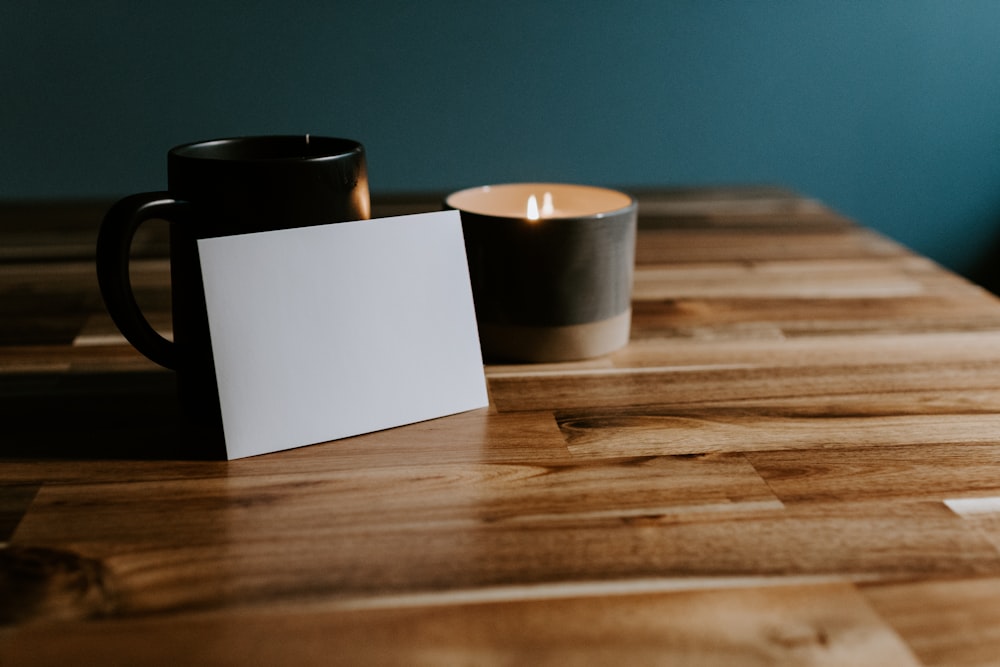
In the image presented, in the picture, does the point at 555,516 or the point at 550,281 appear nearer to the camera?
the point at 555,516

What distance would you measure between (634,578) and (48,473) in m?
0.29

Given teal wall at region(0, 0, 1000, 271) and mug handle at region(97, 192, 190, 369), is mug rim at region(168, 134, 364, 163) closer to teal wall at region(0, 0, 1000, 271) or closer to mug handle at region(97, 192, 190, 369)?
mug handle at region(97, 192, 190, 369)

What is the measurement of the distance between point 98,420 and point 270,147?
0.59 feet

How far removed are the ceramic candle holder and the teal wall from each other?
124cm

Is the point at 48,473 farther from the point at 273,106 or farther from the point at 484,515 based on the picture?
the point at 273,106

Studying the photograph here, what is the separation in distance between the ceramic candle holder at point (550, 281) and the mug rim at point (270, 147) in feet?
0.34

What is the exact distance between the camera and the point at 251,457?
47 centimetres

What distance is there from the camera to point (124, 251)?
0.45 meters

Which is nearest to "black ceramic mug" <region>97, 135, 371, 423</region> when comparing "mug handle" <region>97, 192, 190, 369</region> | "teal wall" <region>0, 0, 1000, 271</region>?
"mug handle" <region>97, 192, 190, 369</region>

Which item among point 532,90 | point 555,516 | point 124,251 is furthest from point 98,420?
point 532,90

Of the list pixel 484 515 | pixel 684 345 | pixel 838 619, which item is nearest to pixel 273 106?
pixel 684 345

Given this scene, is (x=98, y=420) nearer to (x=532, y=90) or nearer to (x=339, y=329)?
(x=339, y=329)

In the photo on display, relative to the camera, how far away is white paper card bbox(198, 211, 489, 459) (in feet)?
1.52

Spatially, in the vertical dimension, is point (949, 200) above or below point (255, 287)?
below
